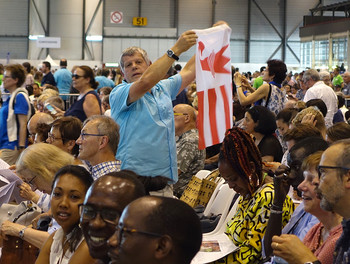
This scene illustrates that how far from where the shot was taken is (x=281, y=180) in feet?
Answer: 10.2

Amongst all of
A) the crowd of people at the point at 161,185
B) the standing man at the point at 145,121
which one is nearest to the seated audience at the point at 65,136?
the crowd of people at the point at 161,185

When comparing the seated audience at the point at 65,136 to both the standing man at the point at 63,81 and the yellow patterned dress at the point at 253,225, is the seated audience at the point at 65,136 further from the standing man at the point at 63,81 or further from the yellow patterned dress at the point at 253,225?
the standing man at the point at 63,81

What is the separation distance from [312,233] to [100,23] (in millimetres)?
25357

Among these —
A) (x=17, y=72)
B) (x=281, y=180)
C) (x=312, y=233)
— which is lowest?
(x=312, y=233)

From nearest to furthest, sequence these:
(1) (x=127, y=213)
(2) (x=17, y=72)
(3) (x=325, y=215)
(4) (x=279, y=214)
A: (1) (x=127, y=213)
(3) (x=325, y=215)
(4) (x=279, y=214)
(2) (x=17, y=72)

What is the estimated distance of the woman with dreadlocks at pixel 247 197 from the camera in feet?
10.9

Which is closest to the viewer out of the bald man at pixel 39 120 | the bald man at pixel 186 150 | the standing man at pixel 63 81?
the bald man at pixel 186 150

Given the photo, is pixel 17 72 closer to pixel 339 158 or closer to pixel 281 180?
pixel 281 180

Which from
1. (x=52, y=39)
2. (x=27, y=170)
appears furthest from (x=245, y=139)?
(x=52, y=39)

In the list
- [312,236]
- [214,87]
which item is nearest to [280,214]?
[312,236]

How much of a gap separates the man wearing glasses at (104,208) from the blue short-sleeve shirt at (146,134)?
163 centimetres

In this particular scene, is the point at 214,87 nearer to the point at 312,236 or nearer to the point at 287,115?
the point at 287,115

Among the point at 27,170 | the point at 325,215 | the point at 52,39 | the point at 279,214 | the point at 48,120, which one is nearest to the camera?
the point at 325,215

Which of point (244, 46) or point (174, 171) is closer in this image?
point (174, 171)
